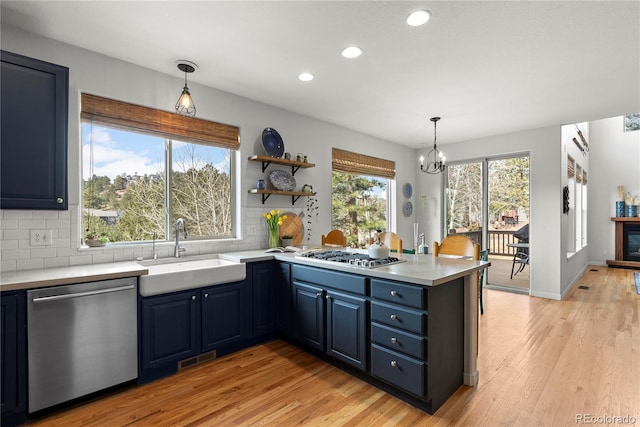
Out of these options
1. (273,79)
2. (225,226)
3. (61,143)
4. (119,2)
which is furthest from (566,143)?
(61,143)

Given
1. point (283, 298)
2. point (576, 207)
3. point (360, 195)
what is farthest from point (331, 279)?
point (576, 207)

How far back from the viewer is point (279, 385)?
93.1 inches

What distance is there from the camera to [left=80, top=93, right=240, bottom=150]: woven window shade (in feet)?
8.64

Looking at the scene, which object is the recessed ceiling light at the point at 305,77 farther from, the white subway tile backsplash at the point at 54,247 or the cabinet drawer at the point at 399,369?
the cabinet drawer at the point at 399,369

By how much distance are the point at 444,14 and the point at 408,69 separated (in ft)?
2.64

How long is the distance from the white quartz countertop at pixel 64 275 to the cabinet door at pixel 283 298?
121 cm

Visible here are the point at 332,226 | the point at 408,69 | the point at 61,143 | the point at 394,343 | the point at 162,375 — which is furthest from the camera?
the point at 332,226

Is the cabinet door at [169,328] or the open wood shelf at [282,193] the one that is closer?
the cabinet door at [169,328]

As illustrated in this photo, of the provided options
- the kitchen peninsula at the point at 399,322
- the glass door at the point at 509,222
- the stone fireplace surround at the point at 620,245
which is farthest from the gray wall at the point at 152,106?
the stone fireplace surround at the point at 620,245

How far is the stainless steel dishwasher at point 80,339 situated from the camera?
194 cm

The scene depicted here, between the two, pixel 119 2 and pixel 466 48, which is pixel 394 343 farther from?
pixel 119 2

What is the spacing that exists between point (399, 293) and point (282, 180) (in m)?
2.20

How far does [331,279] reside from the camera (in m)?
2.57

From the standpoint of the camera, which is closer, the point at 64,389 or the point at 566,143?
the point at 64,389
